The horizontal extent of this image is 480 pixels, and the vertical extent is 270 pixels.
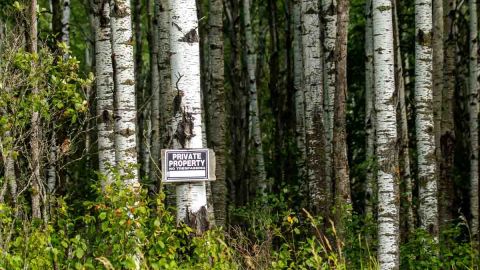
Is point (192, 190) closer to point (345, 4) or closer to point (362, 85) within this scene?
A: point (345, 4)

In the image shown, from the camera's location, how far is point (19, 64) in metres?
7.76

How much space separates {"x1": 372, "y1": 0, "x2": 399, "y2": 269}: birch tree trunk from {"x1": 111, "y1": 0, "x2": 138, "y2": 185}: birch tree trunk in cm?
257

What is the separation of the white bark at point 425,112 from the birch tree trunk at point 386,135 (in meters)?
2.03

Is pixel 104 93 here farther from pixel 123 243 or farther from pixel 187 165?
pixel 123 243

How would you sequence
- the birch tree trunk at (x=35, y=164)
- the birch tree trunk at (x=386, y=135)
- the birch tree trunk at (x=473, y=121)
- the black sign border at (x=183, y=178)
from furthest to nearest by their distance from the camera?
1. the birch tree trunk at (x=473, y=121)
2. the birch tree trunk at (x=386, y=135)
3. the birch tree trunk at (x=35, y=164)
4. the black sign border at (x=183, y=178)

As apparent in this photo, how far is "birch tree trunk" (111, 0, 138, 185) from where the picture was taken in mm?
8797

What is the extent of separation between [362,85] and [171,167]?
12.3m

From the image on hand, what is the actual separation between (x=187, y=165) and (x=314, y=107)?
4393mm

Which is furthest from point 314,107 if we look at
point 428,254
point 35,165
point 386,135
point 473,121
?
point 35,165

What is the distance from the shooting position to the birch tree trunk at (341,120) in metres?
9.41

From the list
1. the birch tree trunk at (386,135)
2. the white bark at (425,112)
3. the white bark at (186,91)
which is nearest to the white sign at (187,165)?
the white bark at (186,91)

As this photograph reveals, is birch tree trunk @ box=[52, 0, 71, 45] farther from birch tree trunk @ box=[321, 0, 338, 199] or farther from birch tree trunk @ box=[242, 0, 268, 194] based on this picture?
birch tree trunk @ box=[321, 0, 338, 199]

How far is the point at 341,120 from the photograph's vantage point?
9.58 metres

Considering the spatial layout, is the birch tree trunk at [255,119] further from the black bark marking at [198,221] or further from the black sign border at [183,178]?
the black sign border at [183,178]
